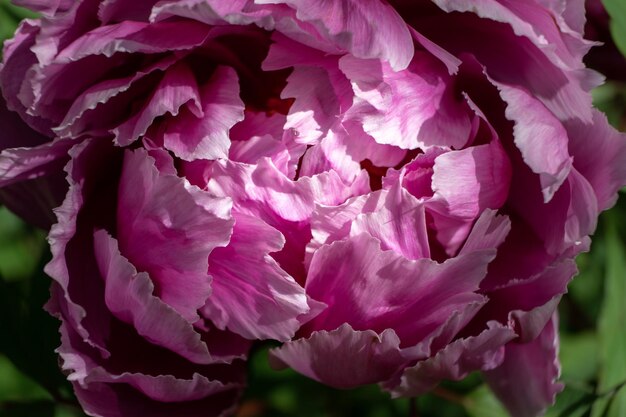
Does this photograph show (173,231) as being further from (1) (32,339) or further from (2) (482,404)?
(2) (482,404)

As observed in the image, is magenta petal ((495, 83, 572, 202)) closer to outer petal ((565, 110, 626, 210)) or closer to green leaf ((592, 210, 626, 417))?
outer petal ((565, 110, 626, 210))

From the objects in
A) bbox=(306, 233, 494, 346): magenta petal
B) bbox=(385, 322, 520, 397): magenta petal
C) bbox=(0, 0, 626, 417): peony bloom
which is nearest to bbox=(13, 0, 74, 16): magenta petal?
bbox=(0, 0, 626, 417): peony bloom

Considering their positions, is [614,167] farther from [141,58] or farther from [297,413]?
[297,413]

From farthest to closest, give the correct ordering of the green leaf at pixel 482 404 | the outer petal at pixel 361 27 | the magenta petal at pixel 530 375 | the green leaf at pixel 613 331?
the green leaf at pixel 482 404 < the green leaf at pixel 613 331 < the magenta petal at pixel 530 375 < the outer petal at pixel 361 27

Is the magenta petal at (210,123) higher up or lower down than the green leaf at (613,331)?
higher up

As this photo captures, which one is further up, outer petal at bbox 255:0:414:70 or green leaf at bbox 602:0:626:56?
outer petal at bbox 255:0:414:70

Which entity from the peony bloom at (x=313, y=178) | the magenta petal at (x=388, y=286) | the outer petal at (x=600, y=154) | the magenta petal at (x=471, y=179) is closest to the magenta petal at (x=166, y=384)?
the peony bloom at (x=313, y=178)

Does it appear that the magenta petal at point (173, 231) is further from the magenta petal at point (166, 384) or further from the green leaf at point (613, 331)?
the green leaf at point (613, 331)
